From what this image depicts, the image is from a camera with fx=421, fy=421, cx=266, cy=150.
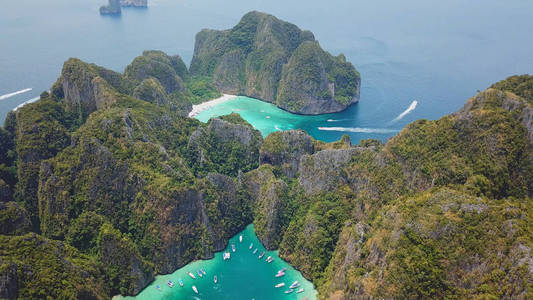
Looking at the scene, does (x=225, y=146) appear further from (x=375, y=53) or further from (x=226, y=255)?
(x=375, y=53)

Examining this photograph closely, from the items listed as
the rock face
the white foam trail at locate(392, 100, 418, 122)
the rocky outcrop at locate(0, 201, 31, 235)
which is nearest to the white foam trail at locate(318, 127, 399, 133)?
the white foam trail at locate(392, 100, 418, 122)

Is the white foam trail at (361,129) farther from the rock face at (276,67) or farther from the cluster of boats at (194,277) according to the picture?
the cluster of boats at (194,277)

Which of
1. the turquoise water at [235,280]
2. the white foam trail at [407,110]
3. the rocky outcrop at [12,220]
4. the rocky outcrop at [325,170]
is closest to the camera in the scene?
the rocky outcrop at [12,220]

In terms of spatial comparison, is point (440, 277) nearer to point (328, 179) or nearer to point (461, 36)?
point (328, 179)

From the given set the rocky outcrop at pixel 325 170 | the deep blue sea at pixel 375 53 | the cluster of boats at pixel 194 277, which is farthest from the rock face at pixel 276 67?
the cluster of boats at pixel 194 277

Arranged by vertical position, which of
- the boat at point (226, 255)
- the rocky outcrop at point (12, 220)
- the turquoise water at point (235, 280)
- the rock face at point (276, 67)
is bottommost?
the turquoise water at point (235, 280)

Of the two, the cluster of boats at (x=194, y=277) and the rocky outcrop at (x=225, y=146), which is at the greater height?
the rocky outcrop at (x=225, y=146)

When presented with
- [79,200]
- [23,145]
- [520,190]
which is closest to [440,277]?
[520,190]
